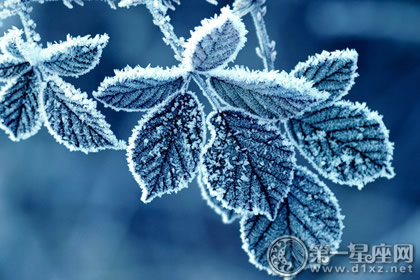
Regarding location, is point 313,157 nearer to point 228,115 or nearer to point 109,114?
point 228,115

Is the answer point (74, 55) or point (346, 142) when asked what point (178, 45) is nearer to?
point (74, 55)

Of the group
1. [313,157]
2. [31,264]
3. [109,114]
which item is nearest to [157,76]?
[313,157]

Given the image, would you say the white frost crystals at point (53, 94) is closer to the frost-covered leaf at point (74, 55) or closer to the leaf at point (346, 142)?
the frost-covered leaf at point (74, 55)

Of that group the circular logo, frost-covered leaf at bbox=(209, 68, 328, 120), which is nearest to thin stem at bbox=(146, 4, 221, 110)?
frost-covered leaf at bbox=(209, 68, 328, 120)

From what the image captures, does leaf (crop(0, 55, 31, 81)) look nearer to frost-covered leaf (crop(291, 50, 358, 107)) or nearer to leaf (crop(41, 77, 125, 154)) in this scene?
leaf (crop(41, 77, 125, 154))

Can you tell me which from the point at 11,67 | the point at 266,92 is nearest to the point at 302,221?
the point at 266,92

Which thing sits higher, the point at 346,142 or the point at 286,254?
the point at 346,142

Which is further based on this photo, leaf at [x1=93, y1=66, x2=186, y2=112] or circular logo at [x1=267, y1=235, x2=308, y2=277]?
circular logo at [x1=267, y1=235, x2=308, y2=277]
